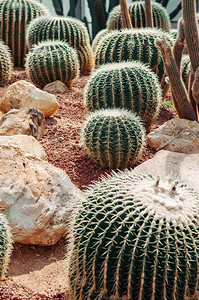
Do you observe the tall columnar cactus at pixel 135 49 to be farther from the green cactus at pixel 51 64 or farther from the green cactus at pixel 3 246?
the green cactus at pixel 3 246

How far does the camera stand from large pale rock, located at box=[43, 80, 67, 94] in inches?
252

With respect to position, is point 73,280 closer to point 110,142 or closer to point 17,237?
point 17,237

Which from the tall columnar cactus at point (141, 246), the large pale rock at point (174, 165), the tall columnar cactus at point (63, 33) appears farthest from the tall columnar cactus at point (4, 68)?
the tall columnar cactus at point (141, 246)

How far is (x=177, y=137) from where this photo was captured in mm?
4781

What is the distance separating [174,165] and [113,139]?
0.70 m

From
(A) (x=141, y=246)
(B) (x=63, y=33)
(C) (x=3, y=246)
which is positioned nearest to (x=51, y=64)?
(B) (x=63, y=33)

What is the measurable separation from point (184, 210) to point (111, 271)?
0.47m

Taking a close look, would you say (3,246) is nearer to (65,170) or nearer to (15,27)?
(65,170)

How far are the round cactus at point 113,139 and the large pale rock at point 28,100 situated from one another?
1087 mm

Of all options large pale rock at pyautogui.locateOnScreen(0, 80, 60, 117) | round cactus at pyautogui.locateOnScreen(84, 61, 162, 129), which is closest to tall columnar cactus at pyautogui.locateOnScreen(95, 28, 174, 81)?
round cactus at pyautogui.locateOnScreen(84, 61, 162, 129)

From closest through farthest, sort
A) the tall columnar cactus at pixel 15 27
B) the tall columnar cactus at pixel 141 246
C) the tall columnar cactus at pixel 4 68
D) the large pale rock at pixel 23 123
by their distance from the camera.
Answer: the tall columnar cactus at pixel 141 246
the large pale rock at pixel 23 123
the tall columnar cactus at pixel 4 68
the tall columnar cactus at pixel 15 27

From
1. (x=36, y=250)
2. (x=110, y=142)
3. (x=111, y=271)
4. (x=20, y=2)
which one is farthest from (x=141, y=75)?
(x=20, y=2)

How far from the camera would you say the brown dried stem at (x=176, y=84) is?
4.69 m

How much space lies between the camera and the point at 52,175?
3602 millimetres
